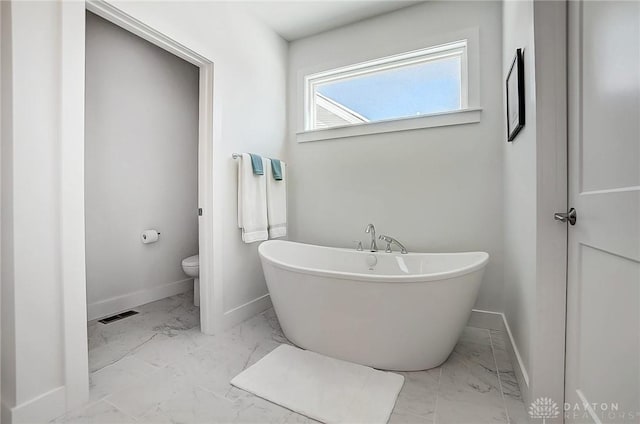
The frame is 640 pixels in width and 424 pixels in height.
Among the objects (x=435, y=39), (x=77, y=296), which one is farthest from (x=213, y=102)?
(x=435, y=39)

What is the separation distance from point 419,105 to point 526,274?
163cm

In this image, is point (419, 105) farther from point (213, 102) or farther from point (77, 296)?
point (77, 296)

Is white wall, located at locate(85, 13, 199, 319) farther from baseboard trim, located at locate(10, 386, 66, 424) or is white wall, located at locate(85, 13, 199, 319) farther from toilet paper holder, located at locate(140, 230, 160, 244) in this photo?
baseboard trim, located at locate(10, 386, 66, 424)

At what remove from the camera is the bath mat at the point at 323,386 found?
1325 mm

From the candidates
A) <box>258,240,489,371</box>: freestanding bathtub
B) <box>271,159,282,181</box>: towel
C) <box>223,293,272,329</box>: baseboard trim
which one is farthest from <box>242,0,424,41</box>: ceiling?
<box>223,293,272,329</box>: baseboard trim

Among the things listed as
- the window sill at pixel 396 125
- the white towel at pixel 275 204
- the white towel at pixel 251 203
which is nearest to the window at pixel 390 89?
the window sill at pixel 396 125

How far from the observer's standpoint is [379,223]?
2.58 meters

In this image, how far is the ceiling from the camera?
2.41 m

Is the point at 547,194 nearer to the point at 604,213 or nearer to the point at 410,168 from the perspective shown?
the point at 604,213

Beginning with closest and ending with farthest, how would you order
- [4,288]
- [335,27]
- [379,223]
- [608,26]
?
1. [608,26]
2. [4,288]
3. [379,223]
4. [335,27]

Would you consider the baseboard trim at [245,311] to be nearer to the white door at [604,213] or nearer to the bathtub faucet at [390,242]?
the bathtub faucet at [390,242]

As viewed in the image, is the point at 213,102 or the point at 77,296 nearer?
the point at 77,296

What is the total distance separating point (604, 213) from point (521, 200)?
2.12 ft

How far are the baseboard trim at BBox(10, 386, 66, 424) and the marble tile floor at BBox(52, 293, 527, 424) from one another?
1.8 inches
